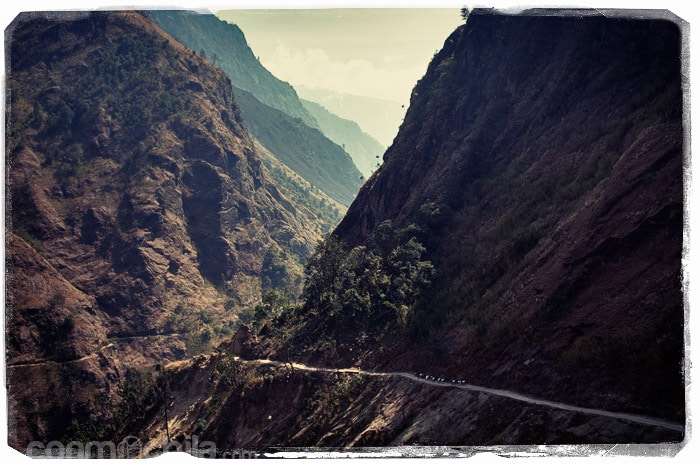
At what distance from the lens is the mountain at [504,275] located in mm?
42500

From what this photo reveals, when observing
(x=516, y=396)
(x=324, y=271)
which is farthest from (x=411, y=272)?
(x=516, y=396)

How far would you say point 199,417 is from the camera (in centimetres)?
7694

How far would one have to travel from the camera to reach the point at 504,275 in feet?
202

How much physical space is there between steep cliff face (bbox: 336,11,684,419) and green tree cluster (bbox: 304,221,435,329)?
7.74 ft

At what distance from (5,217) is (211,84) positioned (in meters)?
148

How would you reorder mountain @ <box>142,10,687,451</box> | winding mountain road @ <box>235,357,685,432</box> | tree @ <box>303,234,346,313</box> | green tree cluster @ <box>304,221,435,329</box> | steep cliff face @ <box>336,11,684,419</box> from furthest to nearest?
tree @ <box>303,234,346,313</box>, green tree cluster @ <box>304,221,435,329</box>, steep cliff face @ <box>336,11,684,419</box>, mountain @ <box>142,10,687,451</box>, winding mountain road @ <box>235,357,685,432</box>

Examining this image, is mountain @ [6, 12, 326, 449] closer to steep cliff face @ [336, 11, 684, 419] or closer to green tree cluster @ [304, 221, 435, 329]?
green tree cluster @ [304, 221, 435, 329]

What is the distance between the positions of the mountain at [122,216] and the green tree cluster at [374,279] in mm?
35169

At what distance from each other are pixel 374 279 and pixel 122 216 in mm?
86559

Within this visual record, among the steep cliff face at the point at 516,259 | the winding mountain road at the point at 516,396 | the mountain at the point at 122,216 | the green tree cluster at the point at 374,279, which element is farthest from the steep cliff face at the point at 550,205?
the mountain at the point at 122,216

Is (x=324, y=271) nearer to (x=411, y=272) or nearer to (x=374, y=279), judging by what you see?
(x=374, y=279)

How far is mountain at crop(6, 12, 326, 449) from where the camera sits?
10956 cm

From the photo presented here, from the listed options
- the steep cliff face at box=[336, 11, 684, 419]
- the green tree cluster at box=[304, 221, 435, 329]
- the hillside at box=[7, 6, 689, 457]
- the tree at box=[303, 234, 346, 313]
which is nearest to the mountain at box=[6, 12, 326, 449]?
the hillside at box=[7, 6, 689, 457]

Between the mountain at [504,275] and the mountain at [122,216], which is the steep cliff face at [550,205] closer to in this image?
the mountain at [504,275]
